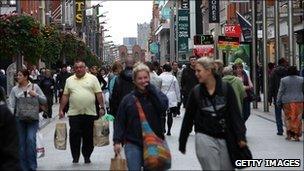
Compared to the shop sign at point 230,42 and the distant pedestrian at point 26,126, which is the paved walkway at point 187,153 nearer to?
the distant pedestrian at point 26,126

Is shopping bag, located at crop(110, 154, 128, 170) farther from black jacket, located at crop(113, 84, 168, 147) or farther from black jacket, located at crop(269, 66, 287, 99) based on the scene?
black jacket, located at crop(269, 66, 287, 99)

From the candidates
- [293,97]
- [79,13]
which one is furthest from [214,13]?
[293,97]

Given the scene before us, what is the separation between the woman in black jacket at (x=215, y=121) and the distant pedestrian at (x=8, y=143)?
2.20m

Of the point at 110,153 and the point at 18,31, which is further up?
the point at 18,31

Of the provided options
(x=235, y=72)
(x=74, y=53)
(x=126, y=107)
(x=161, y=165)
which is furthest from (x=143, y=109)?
(x=74, y=53)

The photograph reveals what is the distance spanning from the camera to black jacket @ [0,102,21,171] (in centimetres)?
502

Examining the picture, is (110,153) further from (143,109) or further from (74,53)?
(74,53)

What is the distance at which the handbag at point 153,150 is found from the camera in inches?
286

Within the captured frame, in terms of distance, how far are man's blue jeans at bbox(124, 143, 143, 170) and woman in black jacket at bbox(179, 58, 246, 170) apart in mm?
909

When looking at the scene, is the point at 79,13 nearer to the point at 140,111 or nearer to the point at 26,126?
the point at 26,126

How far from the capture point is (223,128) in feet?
22.4

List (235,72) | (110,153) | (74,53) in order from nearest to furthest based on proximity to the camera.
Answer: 1. (110,153)
2. (235,72)
3. (74,53)

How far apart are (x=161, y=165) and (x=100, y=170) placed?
177 inches

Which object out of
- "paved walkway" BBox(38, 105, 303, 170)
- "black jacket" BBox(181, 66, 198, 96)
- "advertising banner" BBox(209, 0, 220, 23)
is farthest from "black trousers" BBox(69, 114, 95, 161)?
"advertising banner" BBox(209, 0, 220, 23)
